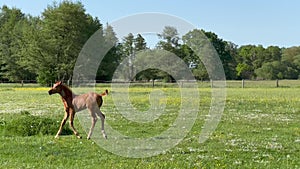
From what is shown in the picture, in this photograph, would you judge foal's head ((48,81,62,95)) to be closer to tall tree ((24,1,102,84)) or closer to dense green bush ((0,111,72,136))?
dense green bush ((0,111,72,136))

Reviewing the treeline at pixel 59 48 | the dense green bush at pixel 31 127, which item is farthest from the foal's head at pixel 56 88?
the treeline at pixel 59 48

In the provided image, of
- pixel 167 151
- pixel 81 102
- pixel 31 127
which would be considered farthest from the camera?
pixel 31 127

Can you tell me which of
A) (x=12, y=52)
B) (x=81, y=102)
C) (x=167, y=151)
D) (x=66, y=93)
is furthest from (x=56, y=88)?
(x=12, y=52)

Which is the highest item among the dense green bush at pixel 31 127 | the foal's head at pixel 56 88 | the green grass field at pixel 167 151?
the foal's head at pixel 56 88

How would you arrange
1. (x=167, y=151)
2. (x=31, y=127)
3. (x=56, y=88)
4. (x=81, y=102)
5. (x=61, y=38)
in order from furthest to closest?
1. (x=61, y=38)
2. (x=31, y=127)
3. (x=81, y=102)
4. (x=56, y=88)
5. (x=167, y=151)

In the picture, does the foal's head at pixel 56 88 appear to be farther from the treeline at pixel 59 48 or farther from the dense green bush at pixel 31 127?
the treeline at pixel 59 48

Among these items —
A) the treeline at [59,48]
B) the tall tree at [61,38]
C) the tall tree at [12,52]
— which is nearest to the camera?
the treeline at [59,48]

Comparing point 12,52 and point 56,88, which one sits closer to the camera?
point 56,88

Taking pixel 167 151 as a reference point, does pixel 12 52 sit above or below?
above

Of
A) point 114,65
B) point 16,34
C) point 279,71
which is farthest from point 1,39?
point 279,71

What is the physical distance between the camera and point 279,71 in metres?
118

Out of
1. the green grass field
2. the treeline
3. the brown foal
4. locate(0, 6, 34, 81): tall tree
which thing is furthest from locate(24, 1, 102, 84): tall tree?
the brown foal

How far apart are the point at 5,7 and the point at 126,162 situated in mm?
118969

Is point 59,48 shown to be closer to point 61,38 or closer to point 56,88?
point 61,38
